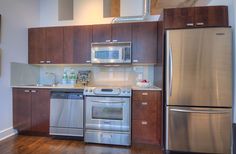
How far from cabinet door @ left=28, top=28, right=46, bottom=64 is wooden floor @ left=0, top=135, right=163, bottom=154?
156 centimetres

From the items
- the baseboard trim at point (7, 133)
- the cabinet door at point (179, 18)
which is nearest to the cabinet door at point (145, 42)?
the cabinet door at point (179, 18)

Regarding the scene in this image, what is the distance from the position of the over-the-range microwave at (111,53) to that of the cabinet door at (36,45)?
108cm

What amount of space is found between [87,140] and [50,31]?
2.26 meters

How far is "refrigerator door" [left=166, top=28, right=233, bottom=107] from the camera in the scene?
7.95 ft

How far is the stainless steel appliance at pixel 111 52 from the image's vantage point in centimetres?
335

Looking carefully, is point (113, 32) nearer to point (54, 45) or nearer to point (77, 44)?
point (77, 44)

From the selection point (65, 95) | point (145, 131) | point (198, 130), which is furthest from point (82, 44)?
point (198, 130)

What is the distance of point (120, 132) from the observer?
2889 mm

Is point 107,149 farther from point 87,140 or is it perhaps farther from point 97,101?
point 97,101

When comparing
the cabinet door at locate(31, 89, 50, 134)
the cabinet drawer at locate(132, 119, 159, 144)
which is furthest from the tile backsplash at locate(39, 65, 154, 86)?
the cabinet drawer at locate(132, 119, 159, 144)

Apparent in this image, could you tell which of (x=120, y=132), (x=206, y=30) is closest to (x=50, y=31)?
(x=120, y=132)

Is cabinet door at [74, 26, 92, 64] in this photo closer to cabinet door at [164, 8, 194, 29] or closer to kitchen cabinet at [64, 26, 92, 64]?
kitchen cabinet at [64, 26, 92, 64]

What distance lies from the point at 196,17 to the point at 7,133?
3.64 meters

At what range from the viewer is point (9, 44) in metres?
3.22
